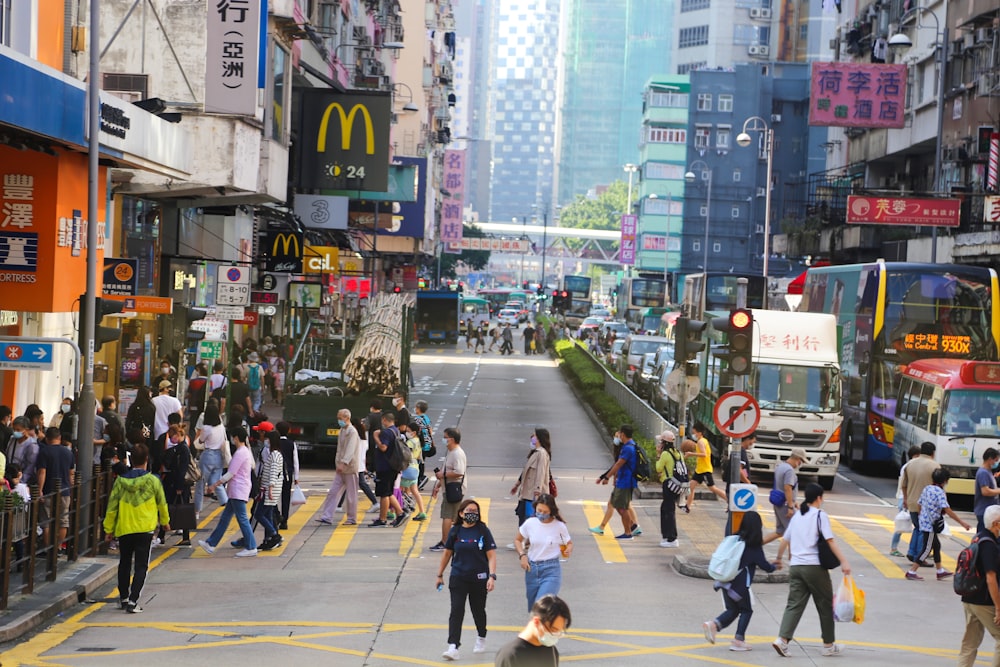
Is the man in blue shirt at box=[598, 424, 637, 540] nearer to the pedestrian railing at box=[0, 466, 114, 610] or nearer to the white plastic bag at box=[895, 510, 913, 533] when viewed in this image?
the white plastic bag at box=[895, 510, 913, 533]

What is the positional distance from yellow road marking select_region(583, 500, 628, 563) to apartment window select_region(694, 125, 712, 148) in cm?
10002

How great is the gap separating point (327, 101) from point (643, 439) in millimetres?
18826

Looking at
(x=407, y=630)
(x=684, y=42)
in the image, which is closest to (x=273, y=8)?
(x=407, y=630)

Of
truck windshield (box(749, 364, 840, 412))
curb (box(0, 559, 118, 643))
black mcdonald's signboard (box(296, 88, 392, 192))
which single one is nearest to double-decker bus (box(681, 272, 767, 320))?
black mcdonald's signboard (box(296, 88, 392, 192))

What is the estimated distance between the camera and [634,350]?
165 feet

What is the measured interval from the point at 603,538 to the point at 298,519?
4617 millimetres

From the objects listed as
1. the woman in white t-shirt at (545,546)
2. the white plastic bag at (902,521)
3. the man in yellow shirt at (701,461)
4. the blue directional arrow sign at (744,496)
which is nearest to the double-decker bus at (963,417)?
the man in yellow shirt at (701,461)

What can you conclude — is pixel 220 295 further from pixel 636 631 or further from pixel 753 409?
pixel 636 631

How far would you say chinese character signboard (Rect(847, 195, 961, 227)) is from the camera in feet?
133

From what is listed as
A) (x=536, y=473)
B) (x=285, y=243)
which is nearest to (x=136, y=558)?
(x=536, y=473)

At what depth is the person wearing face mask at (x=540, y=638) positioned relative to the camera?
800 centimetres

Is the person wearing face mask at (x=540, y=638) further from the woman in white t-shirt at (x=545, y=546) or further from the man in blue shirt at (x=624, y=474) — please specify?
the man in blue shirt at (x=624, y=474)

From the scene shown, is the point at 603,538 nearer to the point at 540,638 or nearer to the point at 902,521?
the point at 902,521

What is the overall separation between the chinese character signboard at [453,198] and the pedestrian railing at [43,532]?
9986cm
